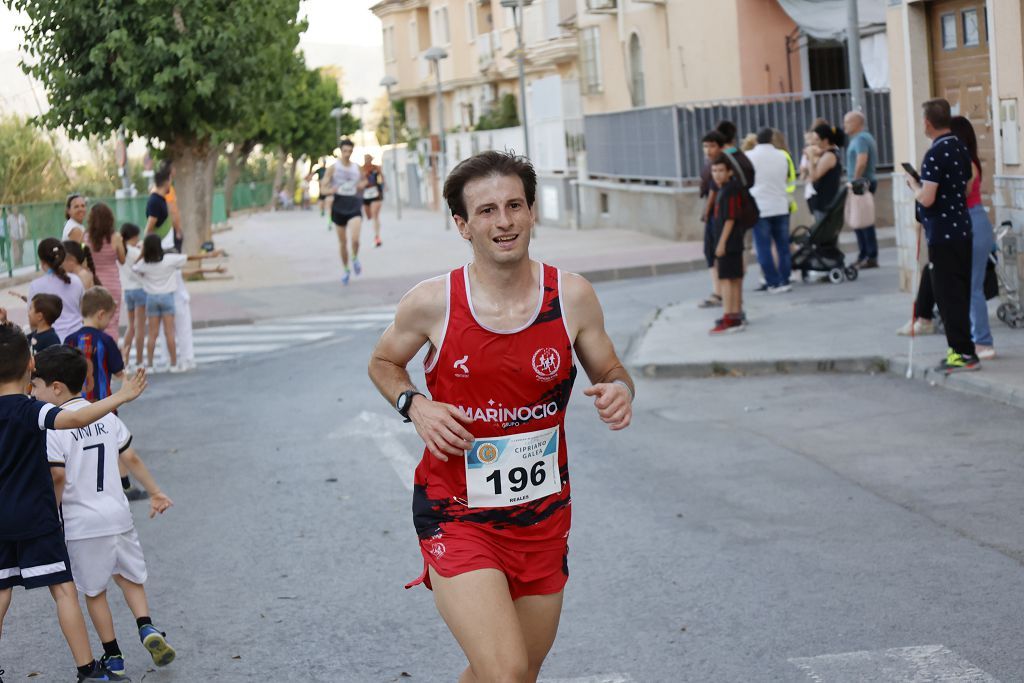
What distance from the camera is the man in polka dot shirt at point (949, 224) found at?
11367 millimetres

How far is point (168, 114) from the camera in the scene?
2703 cm

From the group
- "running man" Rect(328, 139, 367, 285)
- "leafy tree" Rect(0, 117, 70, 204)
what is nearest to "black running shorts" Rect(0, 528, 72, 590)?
"running man" Rect(328, 139, 367, 285)

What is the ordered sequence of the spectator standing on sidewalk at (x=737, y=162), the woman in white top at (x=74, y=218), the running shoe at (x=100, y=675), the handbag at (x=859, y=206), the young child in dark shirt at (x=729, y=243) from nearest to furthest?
the running shoe at (x=100, y=675) → the woman in white top at (x=74, y=218) → the young child in dark shirt at (x=729, y=243) → the spectator standing on sidewalk at (x=737, y=162) → the handbag at (x=859, y=206)

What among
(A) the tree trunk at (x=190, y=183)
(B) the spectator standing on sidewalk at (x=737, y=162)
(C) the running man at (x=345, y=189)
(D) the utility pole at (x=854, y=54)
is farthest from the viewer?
(A) the tree trunk at (x=190, y=183)

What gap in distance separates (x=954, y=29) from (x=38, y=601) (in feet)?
38.1

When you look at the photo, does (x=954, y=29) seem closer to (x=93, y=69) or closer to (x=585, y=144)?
(x=93, y=69)

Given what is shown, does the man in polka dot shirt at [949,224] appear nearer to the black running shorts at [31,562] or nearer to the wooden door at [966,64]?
the wooden door at [966,64]

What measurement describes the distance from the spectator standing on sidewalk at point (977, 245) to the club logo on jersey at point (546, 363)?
316 inches

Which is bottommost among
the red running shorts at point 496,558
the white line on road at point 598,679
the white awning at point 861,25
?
the white line on road at point 598,679

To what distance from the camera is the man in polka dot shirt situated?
11.4 metres

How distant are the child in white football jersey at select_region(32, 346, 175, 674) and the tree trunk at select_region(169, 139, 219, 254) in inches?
878

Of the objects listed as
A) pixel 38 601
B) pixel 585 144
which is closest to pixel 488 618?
pixel 38 601

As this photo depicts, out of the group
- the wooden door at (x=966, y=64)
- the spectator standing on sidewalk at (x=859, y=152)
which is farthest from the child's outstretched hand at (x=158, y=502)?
the spectator standing on sidewalk at (x=859, y=152)

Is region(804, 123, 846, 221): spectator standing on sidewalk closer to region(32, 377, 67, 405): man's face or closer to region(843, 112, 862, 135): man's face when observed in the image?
region(843, 112, 862, 135): man's face
